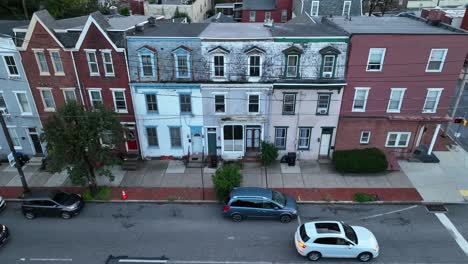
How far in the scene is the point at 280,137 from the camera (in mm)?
24734

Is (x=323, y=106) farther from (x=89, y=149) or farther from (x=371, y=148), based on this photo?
(x=89, y=149)

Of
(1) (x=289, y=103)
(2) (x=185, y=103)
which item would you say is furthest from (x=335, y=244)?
(2) (x=185, y=103)

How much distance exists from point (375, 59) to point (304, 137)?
7925 mm

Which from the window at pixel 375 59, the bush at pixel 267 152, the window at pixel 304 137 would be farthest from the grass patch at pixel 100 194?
the window at pixel 375 59

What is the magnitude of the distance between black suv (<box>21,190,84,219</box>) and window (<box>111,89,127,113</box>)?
7.95 m

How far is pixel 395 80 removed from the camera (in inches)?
874

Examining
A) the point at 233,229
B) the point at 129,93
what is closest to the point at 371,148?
the point at 233,229

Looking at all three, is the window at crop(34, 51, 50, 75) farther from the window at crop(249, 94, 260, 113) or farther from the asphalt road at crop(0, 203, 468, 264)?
the window at crop(249, 94, 260, 113)

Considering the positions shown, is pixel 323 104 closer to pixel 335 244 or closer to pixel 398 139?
pixel 398 139

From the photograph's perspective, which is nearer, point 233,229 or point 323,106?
point 233,229

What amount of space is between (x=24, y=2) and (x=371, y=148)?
67073 millimetres

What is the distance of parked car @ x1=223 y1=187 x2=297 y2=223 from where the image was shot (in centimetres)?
1817

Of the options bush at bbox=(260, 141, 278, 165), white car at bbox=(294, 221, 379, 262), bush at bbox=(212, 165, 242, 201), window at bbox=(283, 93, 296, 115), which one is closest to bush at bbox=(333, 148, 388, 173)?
bush at bbox=(260, 141, 278, 165)

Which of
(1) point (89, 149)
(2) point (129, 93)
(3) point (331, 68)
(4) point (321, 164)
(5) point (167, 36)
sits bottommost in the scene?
(4) point (321, 164)
